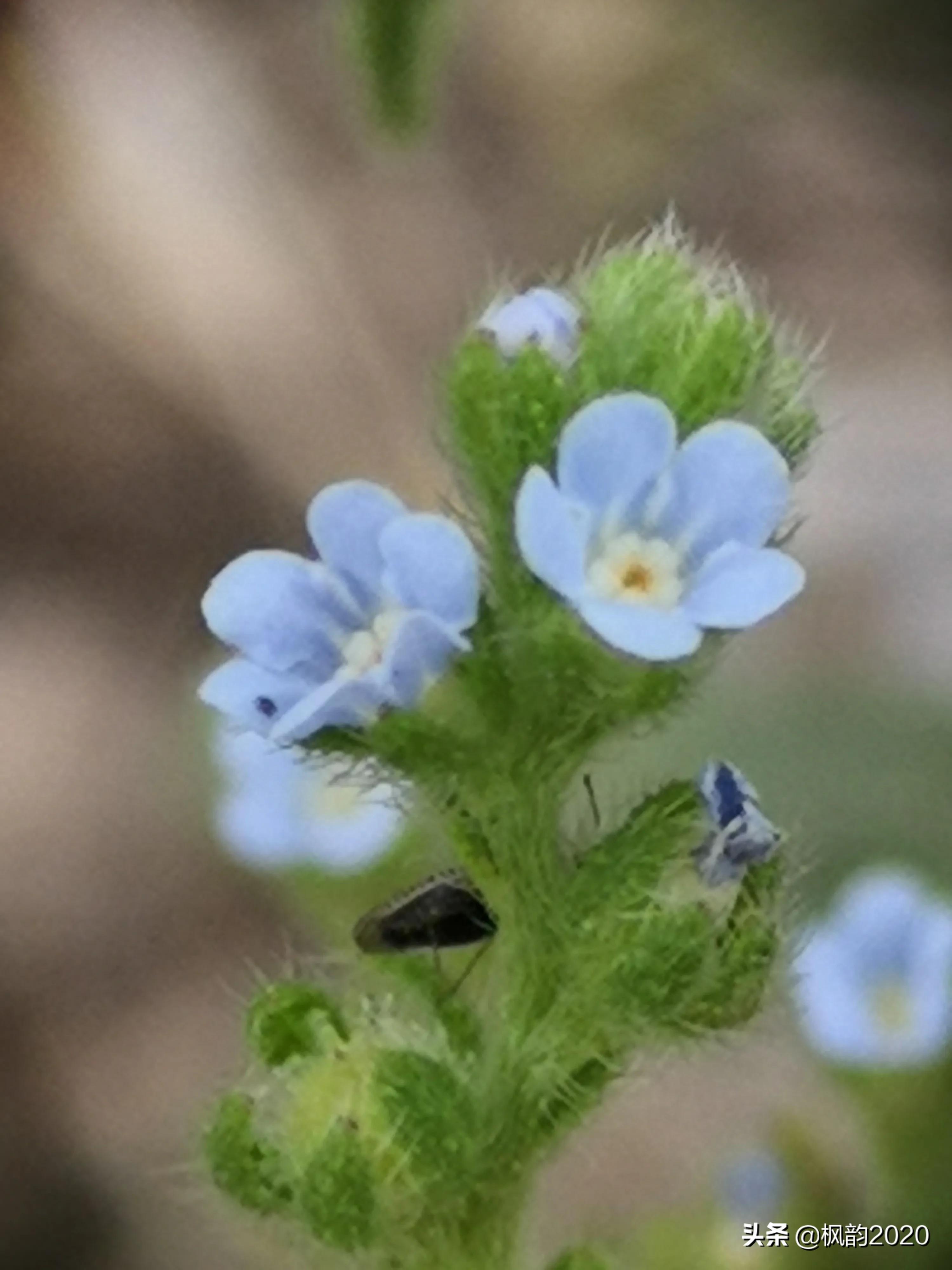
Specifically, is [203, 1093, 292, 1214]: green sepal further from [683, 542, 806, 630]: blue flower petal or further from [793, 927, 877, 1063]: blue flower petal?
[793, 927, 877, 1063]: blue flower petal

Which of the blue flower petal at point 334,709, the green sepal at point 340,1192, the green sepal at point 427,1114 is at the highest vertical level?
the blue flower petal at point 334,709

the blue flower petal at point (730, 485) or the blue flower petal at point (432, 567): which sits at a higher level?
the blue flower petal at point (730, 485)

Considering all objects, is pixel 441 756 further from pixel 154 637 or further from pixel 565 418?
pixel 154 637

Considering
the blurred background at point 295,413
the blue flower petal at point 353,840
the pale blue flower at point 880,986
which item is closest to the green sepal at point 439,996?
the blue flower petal at point 353,840

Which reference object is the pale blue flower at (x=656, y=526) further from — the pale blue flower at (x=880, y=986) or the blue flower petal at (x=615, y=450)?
the pale blue flower at (x=880, y=986)

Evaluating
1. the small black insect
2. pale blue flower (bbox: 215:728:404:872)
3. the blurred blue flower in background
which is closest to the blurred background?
the blurred blue flower in background

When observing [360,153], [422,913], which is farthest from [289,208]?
[422,913]

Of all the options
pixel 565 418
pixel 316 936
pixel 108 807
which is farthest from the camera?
pixel 108 807
